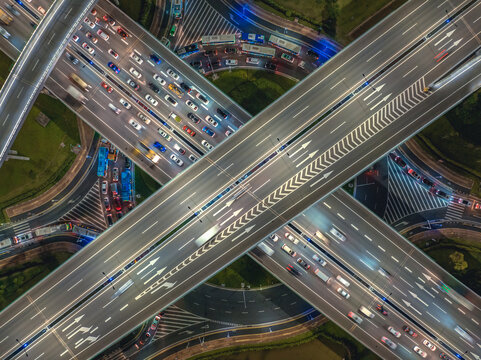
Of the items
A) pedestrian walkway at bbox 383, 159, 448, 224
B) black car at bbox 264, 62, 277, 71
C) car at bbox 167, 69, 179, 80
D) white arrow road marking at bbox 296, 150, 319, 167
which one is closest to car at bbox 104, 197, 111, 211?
car at bbox 167, 69, 179, 80

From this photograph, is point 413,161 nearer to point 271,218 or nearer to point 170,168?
point 271,218

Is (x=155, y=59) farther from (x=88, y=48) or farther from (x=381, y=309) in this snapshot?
(x=381, y=309)

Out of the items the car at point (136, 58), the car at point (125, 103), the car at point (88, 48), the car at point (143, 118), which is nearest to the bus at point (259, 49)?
the car at point (136, 58)

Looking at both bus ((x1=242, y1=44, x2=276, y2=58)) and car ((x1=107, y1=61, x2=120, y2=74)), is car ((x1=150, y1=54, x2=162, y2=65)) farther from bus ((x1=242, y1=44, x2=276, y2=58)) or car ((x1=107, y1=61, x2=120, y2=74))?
bus ((x1=242, y1=44, x2=276, y2=58))

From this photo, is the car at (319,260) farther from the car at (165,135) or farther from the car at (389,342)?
the car at (165,135)

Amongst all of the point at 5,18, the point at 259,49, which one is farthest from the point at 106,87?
the point at 259,49
